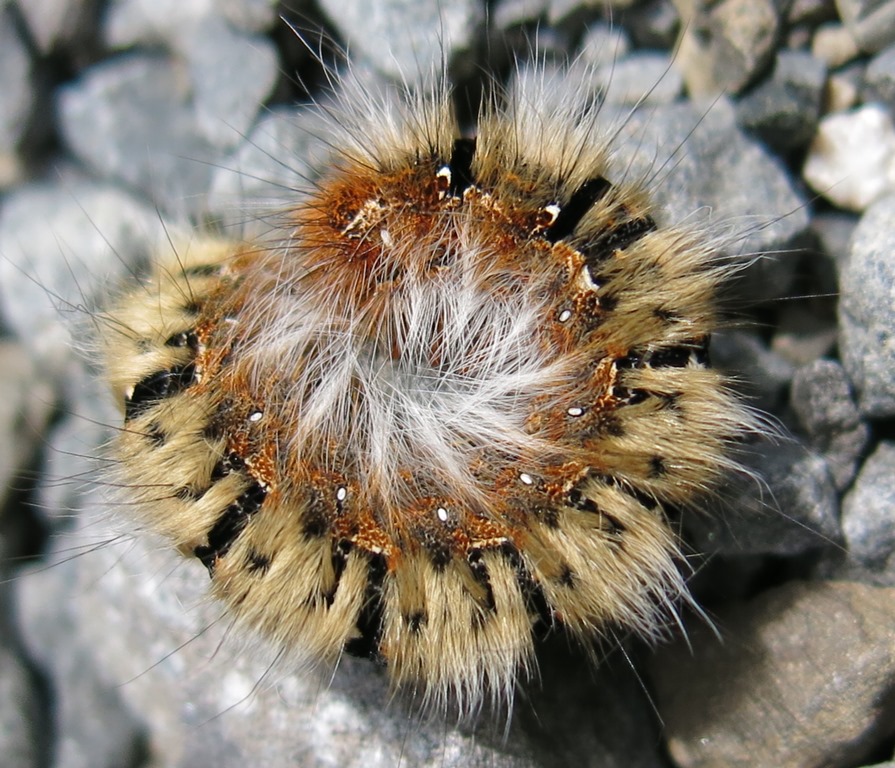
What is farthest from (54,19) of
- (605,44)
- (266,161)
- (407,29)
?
(605,44)

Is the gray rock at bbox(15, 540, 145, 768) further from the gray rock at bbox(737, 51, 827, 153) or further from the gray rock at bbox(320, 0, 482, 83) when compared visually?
the gray rock at bbox(737, 51, 827, 153)

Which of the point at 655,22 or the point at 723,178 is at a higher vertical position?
the point at 655,22

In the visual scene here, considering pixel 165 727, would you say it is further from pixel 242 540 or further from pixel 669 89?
pixel 669 89

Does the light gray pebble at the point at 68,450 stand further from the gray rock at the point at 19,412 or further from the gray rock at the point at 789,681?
the gray rock at the point at 789,681

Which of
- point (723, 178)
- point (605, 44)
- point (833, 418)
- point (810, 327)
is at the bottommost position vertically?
point (833, 418)

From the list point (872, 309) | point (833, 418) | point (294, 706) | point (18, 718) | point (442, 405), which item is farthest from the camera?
Result: point (18, 718)

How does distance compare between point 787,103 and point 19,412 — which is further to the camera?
point 19,412

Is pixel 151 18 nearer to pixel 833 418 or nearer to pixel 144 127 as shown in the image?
pixel 144 127

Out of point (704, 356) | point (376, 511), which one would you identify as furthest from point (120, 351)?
point (704, 356)
